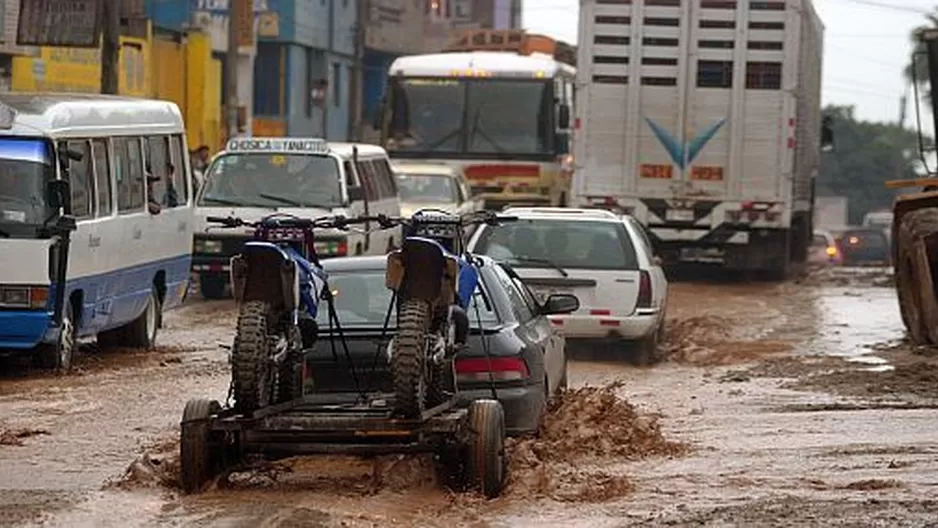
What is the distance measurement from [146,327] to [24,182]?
3655 mm

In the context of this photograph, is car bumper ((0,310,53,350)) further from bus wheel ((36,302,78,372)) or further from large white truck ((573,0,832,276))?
large white truck ((573,0,832,276))

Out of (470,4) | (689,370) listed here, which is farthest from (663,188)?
(470,4)

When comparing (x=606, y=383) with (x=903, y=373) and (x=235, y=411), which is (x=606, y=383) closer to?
(x=903, y=373)

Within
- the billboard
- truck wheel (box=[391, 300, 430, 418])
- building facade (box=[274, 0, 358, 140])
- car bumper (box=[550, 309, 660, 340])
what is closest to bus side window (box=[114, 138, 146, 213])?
car bumper (box=[550, 309, 660, 340])

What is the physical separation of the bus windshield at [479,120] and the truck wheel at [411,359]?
26795mm

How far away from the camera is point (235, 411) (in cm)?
1080

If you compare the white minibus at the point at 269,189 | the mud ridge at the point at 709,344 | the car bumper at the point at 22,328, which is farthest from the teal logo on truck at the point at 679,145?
the car bumper at the point at 22,328

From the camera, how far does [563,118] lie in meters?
37.3

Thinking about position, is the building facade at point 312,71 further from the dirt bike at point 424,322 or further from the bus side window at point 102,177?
the dirt bike at point 424,322

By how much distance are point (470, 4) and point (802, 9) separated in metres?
48.0

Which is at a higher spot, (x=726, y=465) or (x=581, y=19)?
(x=581, y=19)

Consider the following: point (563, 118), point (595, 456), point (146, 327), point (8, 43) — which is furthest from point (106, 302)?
point (563, 118)

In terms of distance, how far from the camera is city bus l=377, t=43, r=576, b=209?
37.5 metres

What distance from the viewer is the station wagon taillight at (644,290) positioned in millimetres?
19297
